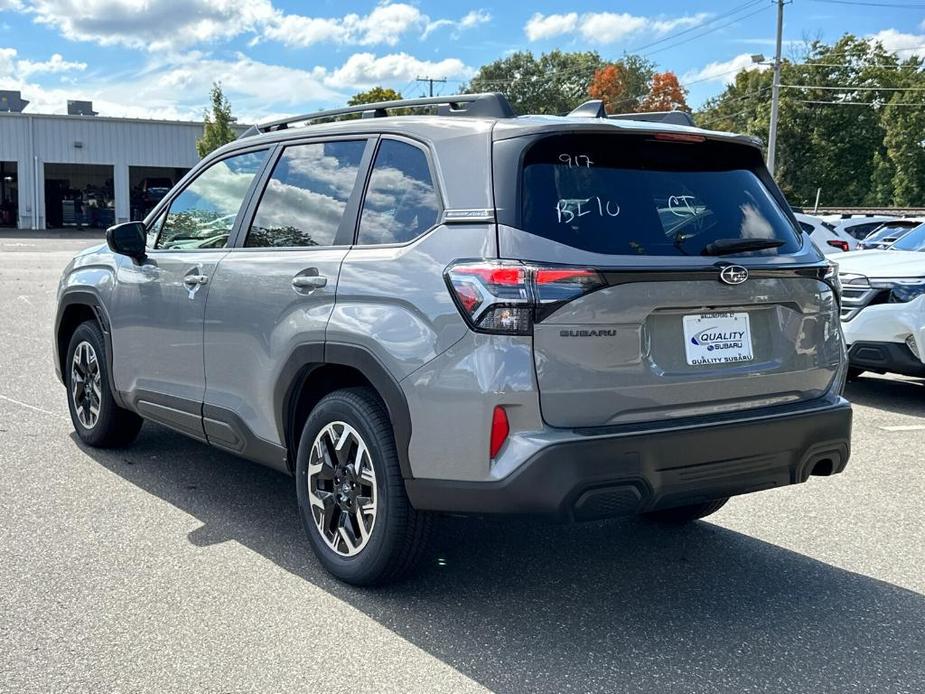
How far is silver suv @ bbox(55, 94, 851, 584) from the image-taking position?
3178mm

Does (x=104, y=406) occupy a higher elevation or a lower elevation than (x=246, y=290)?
lower

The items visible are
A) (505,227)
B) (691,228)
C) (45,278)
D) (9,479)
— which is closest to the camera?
(505,227)

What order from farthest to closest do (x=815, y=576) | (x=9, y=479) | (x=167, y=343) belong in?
(x=9, y=479) < (x=167, y=343) < (x=815, y=576)

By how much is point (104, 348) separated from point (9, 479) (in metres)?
0.87

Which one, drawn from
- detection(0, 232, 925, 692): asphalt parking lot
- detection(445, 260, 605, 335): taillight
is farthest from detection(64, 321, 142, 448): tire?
detection(445, 260, 605, 335): taillight

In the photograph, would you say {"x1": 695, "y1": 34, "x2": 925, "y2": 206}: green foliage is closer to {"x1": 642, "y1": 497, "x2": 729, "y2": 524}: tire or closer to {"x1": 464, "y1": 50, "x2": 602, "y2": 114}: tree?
{"x1": 464, "y1": 50, "x2": 602, "y2": 114}: tree

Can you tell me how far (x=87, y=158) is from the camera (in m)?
46.4

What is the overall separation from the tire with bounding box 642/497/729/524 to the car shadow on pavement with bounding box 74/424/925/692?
0.18ft

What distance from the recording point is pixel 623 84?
90.5m

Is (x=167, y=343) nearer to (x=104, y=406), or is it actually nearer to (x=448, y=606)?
(x=104, y=406)

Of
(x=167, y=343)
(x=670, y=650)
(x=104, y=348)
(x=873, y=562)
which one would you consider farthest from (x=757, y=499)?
(x=104, y=348)

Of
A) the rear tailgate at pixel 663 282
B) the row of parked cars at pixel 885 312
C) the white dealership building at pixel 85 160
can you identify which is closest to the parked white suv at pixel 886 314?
the row of parked cars at pixel 885 312

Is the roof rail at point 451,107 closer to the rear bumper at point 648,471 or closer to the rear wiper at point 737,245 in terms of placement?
the rear wiper at point 737,245

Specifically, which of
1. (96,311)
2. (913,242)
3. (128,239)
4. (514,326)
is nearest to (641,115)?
(514,326)
